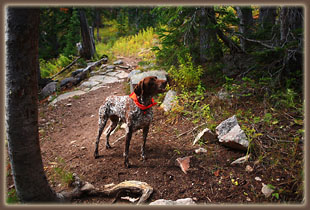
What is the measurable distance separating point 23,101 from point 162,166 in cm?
270

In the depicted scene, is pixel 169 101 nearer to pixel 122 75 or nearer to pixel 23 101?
pixel 23 101

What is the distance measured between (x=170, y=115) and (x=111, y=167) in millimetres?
2361

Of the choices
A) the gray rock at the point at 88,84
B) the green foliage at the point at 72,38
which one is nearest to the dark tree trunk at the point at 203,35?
the gray rock at the point at 88,84

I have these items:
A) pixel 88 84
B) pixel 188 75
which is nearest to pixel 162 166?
pixel 188 75

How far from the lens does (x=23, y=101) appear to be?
2.37 meters

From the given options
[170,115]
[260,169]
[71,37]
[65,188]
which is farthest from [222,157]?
[71,37]

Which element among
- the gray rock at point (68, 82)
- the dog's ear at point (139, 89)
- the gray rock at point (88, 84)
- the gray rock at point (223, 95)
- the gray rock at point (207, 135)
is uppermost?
the dog's ear at point (139, 89)

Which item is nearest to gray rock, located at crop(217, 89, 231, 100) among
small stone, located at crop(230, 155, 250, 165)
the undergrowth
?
the undergrowth

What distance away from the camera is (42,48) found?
56.7ft

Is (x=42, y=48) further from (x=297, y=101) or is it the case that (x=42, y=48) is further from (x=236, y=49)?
(x=297, y=101)

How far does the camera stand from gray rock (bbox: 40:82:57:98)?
31.0ft

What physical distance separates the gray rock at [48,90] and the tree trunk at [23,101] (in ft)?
25.3

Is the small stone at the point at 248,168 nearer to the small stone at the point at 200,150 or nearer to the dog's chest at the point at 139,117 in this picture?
the small stone at the point at 200,150

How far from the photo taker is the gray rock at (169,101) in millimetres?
6062
